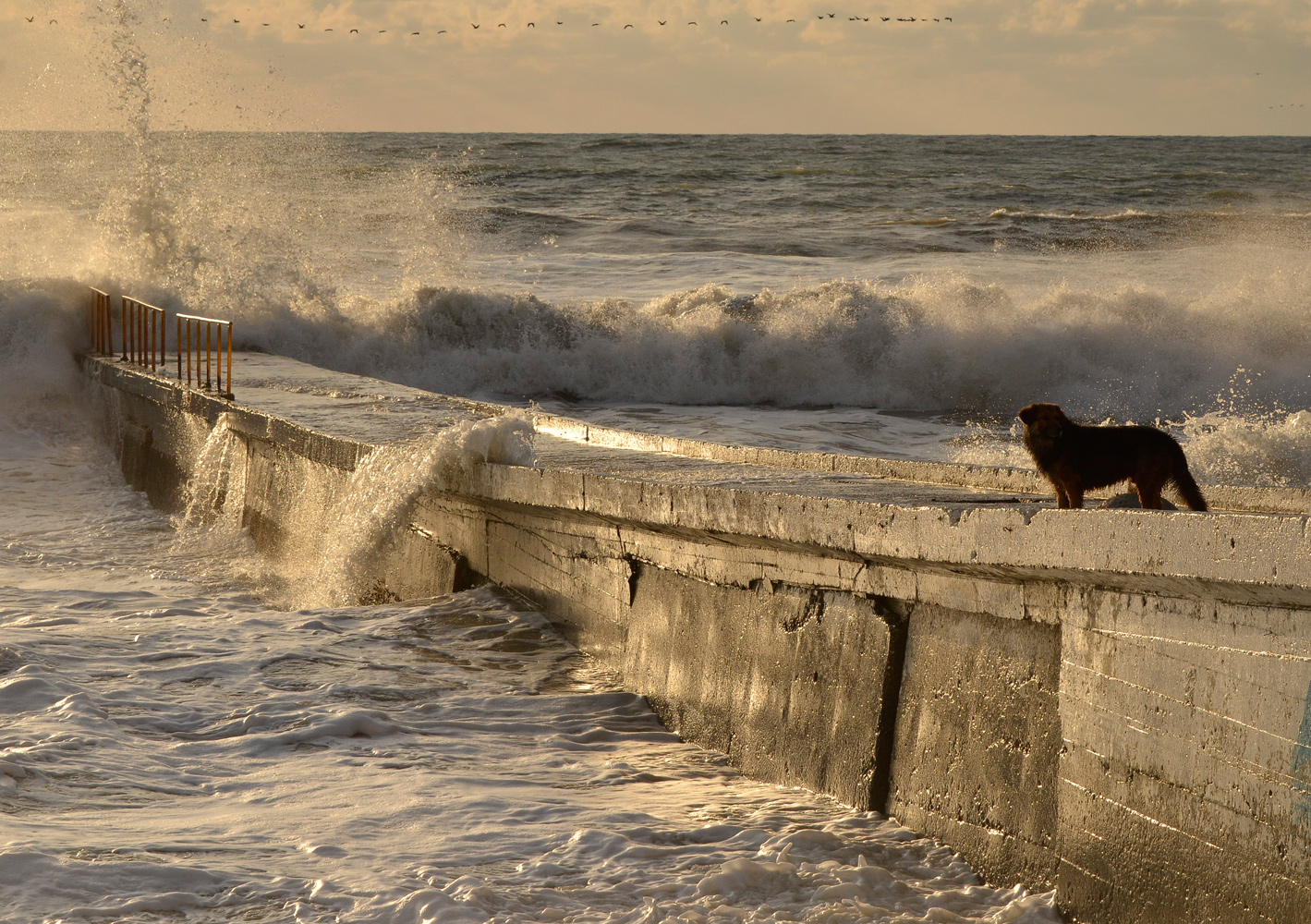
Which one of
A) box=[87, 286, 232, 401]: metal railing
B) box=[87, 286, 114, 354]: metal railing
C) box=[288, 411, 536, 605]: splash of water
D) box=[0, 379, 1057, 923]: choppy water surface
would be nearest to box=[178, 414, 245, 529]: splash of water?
box=[288, 411, 536, 605]: splash of water

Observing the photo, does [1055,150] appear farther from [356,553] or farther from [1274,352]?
[356,553]

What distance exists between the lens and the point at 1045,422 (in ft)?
12.6

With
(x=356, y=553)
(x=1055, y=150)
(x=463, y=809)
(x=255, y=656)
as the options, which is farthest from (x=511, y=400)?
(x=1055, y=150)

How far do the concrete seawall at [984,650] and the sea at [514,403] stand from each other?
0.65 ft

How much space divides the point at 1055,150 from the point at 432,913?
53485mm

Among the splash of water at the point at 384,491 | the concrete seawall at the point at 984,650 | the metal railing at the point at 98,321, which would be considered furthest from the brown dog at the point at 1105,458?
the metal railing at the point at 98,321

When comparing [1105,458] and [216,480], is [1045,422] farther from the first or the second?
[216,480]

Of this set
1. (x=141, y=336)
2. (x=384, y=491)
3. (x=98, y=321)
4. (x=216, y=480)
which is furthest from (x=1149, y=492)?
(x=98, y=321)

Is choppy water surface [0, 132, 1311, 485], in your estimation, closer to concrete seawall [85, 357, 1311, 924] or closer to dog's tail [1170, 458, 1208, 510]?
concrete seawall [85, 357, 1311, 924]

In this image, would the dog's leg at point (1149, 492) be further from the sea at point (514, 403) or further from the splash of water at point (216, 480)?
the splash of water at point (216, 480)

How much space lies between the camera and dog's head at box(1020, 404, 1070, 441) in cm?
381

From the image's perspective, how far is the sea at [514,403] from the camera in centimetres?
357

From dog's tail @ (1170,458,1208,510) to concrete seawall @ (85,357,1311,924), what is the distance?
30 cm

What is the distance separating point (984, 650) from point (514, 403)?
13.3 metres
